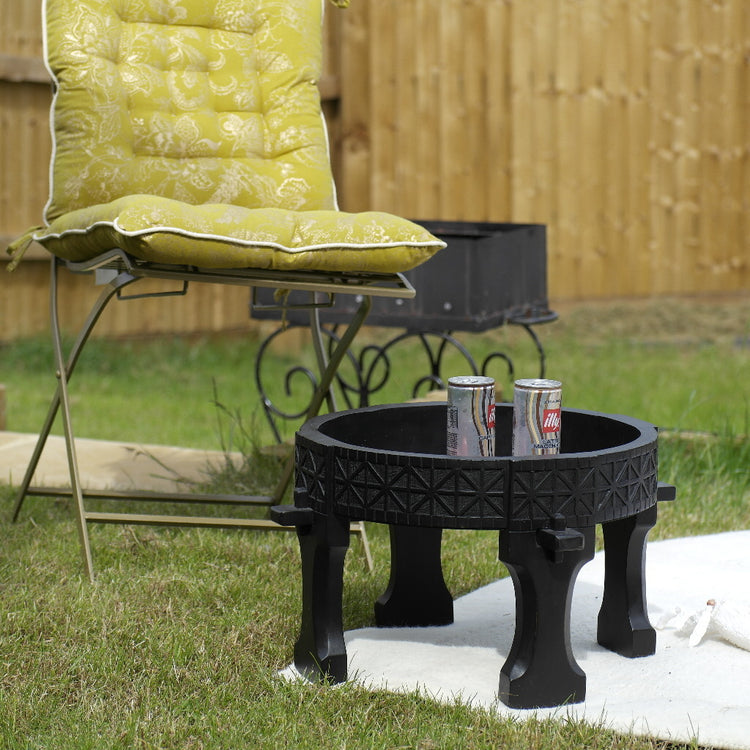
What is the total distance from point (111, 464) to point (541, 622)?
6.88 feet

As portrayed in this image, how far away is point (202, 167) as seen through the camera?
2752 mm

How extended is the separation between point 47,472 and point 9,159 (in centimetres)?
249

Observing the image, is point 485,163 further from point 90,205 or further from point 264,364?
point 90,205

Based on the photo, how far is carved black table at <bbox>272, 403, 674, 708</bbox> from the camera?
1.84 metres

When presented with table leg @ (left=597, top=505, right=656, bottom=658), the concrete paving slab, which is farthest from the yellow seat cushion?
the concrete paving slab

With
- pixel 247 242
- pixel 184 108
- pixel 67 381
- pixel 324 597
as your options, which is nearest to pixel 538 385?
pixel 324 597

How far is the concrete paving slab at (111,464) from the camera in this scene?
3.44 metres

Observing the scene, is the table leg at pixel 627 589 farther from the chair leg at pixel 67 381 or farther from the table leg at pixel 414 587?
the chair leg at pixel 67 381

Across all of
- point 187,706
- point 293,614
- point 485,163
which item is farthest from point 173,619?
point 485,163

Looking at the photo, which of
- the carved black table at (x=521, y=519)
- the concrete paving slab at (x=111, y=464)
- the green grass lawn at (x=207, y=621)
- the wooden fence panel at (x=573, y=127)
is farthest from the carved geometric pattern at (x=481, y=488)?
the wooden fence panel at (x=573, y=127)

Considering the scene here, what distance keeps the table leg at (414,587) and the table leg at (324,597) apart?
0.29 meters

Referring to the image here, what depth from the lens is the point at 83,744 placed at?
1756 millimetres

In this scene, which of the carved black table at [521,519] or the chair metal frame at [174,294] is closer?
the carved black table at [521,519]

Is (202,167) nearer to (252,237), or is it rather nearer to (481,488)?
(252,237)
